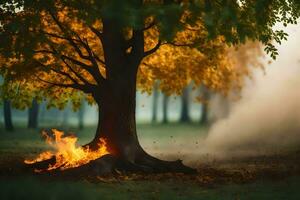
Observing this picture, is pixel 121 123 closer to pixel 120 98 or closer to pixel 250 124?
pixel 120 98

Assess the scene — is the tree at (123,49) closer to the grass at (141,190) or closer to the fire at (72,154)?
the fire at (72,154)

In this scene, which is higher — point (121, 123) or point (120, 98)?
point (120, 98)

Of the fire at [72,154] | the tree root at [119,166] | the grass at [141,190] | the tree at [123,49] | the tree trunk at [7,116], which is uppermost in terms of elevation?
the tree at [123,49]

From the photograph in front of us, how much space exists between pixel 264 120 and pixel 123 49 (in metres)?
27.8

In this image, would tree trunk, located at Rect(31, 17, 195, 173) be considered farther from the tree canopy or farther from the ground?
the ground

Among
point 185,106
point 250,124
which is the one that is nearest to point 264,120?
point 250,124

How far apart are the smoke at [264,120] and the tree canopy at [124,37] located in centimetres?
506

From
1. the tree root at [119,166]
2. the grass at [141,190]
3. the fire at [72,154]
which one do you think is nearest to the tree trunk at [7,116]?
the fire at [72,154]

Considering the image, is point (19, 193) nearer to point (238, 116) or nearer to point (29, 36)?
point (29, 36)

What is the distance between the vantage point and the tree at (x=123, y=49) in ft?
56.5

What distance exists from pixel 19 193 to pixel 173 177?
6614 mm

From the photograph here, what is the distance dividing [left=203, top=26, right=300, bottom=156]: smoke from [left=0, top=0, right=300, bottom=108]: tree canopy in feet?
16.6

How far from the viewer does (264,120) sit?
48.2 metres

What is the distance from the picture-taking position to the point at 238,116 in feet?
176
